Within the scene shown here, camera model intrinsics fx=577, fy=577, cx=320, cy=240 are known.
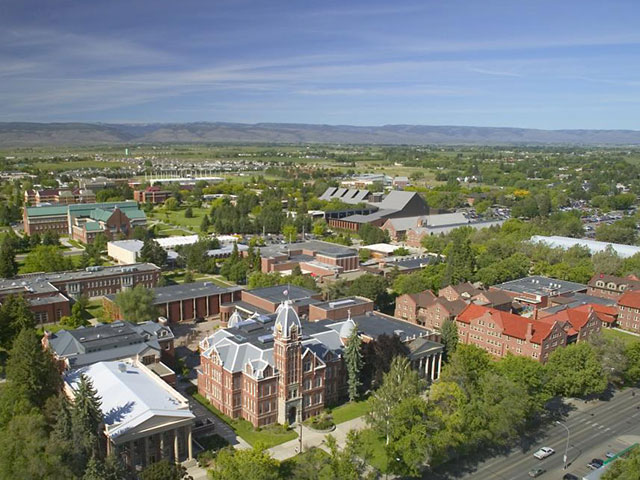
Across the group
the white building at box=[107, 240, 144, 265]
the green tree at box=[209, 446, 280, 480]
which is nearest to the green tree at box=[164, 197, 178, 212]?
the white building at box=[107, 240, 144, 265]

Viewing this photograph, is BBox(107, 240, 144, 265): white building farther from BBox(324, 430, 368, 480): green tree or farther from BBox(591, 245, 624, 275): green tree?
BBox(591, 245, 624, 275): green tree

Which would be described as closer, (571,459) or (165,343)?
(571,459)

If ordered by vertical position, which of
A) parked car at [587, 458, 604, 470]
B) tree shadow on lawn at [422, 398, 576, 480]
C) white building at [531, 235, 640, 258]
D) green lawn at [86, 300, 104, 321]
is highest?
white building at [531, 235, 640, 258]

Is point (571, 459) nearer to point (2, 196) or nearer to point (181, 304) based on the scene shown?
point (181, 304)

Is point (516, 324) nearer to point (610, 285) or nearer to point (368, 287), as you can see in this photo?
point (368, 287)

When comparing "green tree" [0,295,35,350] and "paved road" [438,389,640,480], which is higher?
"green tree" [0,295,35,350]

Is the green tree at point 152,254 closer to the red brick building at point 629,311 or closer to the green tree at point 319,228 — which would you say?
the green tree at point 319,228

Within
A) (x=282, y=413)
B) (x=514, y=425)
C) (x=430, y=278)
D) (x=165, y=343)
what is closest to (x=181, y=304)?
(x=165, y=343)
